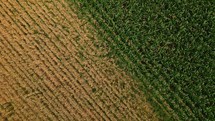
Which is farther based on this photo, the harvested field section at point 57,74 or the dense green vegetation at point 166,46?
the dense green vegetation at point 166,46

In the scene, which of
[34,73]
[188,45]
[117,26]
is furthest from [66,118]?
[188,45]

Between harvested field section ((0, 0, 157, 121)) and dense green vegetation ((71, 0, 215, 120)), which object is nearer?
harvested field section ((0, 0, 157, 121))

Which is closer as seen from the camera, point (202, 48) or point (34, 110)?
point (34, 110)

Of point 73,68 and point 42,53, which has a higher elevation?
point 42,53

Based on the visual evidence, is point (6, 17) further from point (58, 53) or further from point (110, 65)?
point (110, 65)
